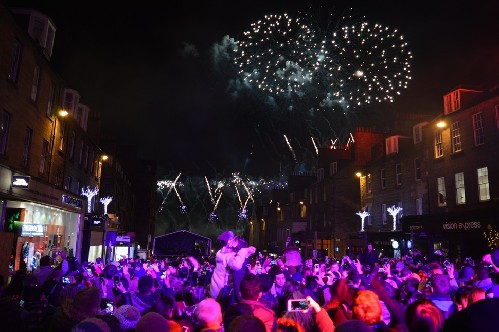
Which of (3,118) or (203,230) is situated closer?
(3,118)

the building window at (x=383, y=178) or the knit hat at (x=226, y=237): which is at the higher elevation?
the building window at (x=383, y=178)

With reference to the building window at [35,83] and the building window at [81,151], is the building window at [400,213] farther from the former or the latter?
the building window at [35,83]

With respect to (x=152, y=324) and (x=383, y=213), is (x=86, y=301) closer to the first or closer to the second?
(x=152, y=324)

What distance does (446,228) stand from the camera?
83.1 ft

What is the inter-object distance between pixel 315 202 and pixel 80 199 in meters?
32.9

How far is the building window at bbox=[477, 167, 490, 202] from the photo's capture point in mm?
22773

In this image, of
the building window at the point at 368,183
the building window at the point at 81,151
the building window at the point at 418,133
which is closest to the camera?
the building window at the point at 81,151

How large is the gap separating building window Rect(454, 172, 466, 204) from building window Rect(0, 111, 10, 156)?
24418 millimetres

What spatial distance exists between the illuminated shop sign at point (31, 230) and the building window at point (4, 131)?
349cm

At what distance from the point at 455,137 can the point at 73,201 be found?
23.3m

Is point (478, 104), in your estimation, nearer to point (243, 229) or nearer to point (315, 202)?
point (315, 202)

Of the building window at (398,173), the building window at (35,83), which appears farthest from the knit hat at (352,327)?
the building window at (398,173)

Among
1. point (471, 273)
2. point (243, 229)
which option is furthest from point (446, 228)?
point (243, 229)

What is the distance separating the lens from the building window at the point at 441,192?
26.7 metres
